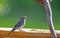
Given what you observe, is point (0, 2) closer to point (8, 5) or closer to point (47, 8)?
point (8, 5)

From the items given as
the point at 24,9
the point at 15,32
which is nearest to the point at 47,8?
the point at 15,32

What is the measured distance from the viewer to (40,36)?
2113mm

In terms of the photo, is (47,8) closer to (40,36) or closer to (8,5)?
(40,36)

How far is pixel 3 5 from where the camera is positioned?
11547 millimetres

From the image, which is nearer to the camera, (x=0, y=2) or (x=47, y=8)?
(x=47, y=8)

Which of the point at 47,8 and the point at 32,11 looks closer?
the point at 47,8

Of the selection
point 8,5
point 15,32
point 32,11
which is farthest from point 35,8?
point 15,32

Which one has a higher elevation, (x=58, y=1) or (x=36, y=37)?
(x=58, y=1)

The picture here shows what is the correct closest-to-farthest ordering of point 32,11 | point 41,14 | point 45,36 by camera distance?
point 45,36 → point 41,14 → point 32,11

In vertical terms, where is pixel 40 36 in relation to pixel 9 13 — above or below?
below

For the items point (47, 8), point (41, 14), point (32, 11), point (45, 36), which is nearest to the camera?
point (47, 8)

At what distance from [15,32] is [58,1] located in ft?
29.2

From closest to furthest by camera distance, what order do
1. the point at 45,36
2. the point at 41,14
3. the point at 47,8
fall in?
1. the point at 47,8
2. the point at 45,36
3. the point at 41,14

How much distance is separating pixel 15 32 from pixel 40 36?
21 centimetres
